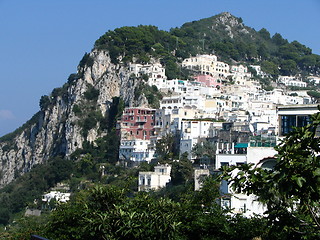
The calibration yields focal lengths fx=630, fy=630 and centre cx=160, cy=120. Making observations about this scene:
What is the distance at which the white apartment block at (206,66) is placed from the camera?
3585 inches

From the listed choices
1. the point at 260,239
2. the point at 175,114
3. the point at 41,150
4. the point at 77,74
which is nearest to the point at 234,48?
the point at 77,74

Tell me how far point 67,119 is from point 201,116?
74.0 ft

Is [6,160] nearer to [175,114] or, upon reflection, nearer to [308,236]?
[175,114]

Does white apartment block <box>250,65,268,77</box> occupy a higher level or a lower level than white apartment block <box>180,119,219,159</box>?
higher

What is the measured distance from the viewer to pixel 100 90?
8131 centimetres

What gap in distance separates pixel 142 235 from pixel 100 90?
6731 centimetres

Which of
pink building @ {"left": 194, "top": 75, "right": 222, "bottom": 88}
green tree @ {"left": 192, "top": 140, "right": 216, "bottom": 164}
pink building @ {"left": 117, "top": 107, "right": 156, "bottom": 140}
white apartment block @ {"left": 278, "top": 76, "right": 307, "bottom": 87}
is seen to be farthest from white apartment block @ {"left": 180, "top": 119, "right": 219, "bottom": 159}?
white apartment block @ {"left": 278, "top": 76, "right": 307, "bottom": 87}

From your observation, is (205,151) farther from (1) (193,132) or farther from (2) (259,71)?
(2) (259,71)

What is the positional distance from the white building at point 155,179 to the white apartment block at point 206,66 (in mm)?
36909

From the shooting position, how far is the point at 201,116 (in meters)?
67.2

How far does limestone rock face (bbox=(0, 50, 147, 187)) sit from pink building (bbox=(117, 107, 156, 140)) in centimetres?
344

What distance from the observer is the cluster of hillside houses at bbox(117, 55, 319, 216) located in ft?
181

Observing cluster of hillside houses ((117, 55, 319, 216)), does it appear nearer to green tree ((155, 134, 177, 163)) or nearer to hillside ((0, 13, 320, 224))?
green tree ((155, 134, 177, 163))

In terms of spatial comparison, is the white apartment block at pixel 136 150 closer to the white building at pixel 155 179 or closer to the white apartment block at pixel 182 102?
the white apartment block at pixel 182 102
